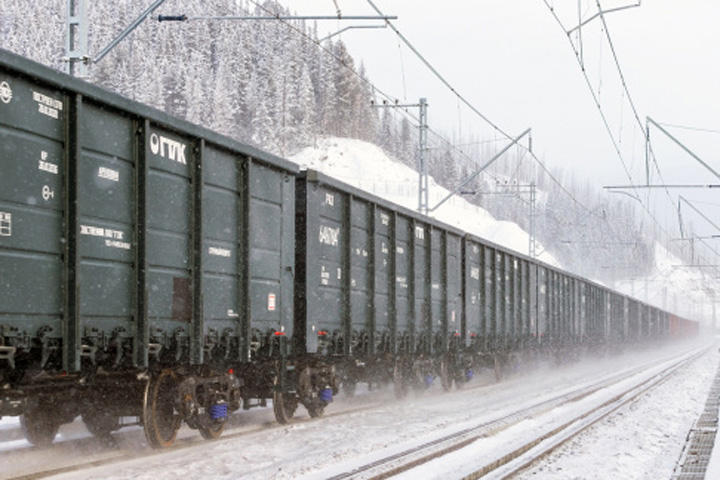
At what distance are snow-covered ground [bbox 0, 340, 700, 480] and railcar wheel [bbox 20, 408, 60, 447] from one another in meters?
0.21

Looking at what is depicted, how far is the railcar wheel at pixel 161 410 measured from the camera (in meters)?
10.9

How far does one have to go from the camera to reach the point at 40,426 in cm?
1102

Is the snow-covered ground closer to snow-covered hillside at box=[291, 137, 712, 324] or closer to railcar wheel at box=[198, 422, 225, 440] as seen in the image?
railcar wheel at box=[198, 422, 225, 440]

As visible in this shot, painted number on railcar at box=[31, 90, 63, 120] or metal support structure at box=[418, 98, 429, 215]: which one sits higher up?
metal support structure at box=[418, 98, 429, 215]

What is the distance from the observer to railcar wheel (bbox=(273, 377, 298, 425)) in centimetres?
1396

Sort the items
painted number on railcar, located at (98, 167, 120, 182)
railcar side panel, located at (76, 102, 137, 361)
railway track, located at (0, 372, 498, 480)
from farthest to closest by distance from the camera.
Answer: railway track, located at (0, 372, 498, 480)
painted number on railcar, located at (98, 167, 120, 182)
railcar side panel, located at (76, 102, 137, 361)

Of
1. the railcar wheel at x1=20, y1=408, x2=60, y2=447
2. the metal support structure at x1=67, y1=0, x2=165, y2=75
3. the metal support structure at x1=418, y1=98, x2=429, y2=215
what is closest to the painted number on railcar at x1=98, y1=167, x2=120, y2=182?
the railcar wheel at x1=20, y1=408, x2=60, y2=447

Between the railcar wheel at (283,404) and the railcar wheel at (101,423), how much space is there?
2.87 metres

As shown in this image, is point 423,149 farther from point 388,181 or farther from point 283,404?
point 388,181

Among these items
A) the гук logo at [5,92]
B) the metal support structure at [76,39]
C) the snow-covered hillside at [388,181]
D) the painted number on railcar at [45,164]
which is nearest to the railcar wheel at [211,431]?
the painted number on railcar at [45,164]

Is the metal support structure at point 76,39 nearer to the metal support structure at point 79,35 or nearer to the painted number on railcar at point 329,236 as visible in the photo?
the metal support structure at point 79,35

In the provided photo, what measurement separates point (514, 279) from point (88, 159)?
65.7ft

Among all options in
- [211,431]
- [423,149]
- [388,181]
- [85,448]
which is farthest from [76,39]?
[388,181]

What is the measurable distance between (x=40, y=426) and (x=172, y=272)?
283cm
